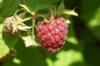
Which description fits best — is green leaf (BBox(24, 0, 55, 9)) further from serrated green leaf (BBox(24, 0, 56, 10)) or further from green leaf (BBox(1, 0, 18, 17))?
green leaf (BBox(1, 0, 18, 17))

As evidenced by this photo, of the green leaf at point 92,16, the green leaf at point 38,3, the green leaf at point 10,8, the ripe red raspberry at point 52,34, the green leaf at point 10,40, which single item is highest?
the green leaf at point 92,16

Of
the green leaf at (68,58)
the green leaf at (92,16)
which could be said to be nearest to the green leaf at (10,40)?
the green leaf at (68,58)

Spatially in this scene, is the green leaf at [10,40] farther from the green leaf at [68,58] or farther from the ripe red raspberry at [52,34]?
the green leaf at [68,58]

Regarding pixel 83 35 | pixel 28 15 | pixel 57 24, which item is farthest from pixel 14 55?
pixel 83 35

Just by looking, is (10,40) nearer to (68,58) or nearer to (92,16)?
(68,58)

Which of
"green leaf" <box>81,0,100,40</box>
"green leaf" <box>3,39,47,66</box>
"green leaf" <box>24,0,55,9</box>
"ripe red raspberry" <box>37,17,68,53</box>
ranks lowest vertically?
"green leaf" <box>3,39,47,66</box>

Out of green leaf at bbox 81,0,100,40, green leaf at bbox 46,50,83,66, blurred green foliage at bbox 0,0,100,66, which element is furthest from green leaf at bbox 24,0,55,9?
green leaf at bbox 81,0,100,40

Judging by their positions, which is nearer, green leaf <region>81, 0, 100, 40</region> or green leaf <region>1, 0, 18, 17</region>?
green leaf <region>1, 0, 18, 17</region>

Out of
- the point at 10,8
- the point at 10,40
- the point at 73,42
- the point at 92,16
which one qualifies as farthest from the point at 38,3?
the point at 92,16
